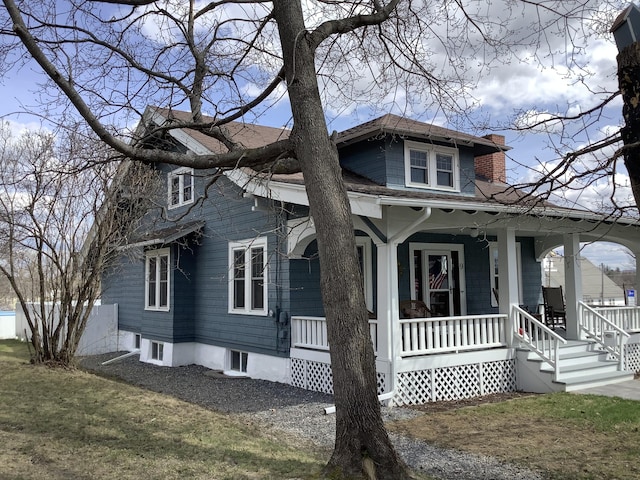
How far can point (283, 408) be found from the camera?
8.94m

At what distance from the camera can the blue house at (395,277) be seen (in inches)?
364

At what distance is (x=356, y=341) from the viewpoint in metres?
5.08

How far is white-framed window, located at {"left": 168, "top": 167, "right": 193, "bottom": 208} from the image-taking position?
47.9 ft

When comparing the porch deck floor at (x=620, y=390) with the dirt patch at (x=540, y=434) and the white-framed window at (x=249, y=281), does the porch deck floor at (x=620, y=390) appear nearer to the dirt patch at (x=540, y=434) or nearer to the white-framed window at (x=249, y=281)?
the dirt patch at (x=540, y=434)

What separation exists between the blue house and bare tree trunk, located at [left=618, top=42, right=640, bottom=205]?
4319 mm

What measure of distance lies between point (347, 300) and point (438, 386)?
5123 mm

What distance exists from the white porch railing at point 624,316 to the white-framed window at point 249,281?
6903 millimetres

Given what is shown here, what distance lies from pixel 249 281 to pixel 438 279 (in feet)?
14.1

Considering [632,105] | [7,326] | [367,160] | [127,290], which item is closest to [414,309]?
[367,160]

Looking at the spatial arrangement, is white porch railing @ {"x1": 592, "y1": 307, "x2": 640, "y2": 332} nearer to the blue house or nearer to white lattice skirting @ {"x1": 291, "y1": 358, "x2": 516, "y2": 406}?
the blue house

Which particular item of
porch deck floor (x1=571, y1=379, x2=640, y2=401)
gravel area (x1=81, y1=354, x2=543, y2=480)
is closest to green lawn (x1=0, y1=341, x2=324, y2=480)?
gravel area (x1=81, y1=354, x2=543, y2=480)

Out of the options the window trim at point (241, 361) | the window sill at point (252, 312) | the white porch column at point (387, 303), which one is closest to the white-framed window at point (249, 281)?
the window sill at point (252, 312)

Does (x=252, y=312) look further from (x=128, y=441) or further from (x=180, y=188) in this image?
(x=128, y=441)

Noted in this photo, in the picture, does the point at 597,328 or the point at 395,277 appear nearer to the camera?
the point at 395,277
